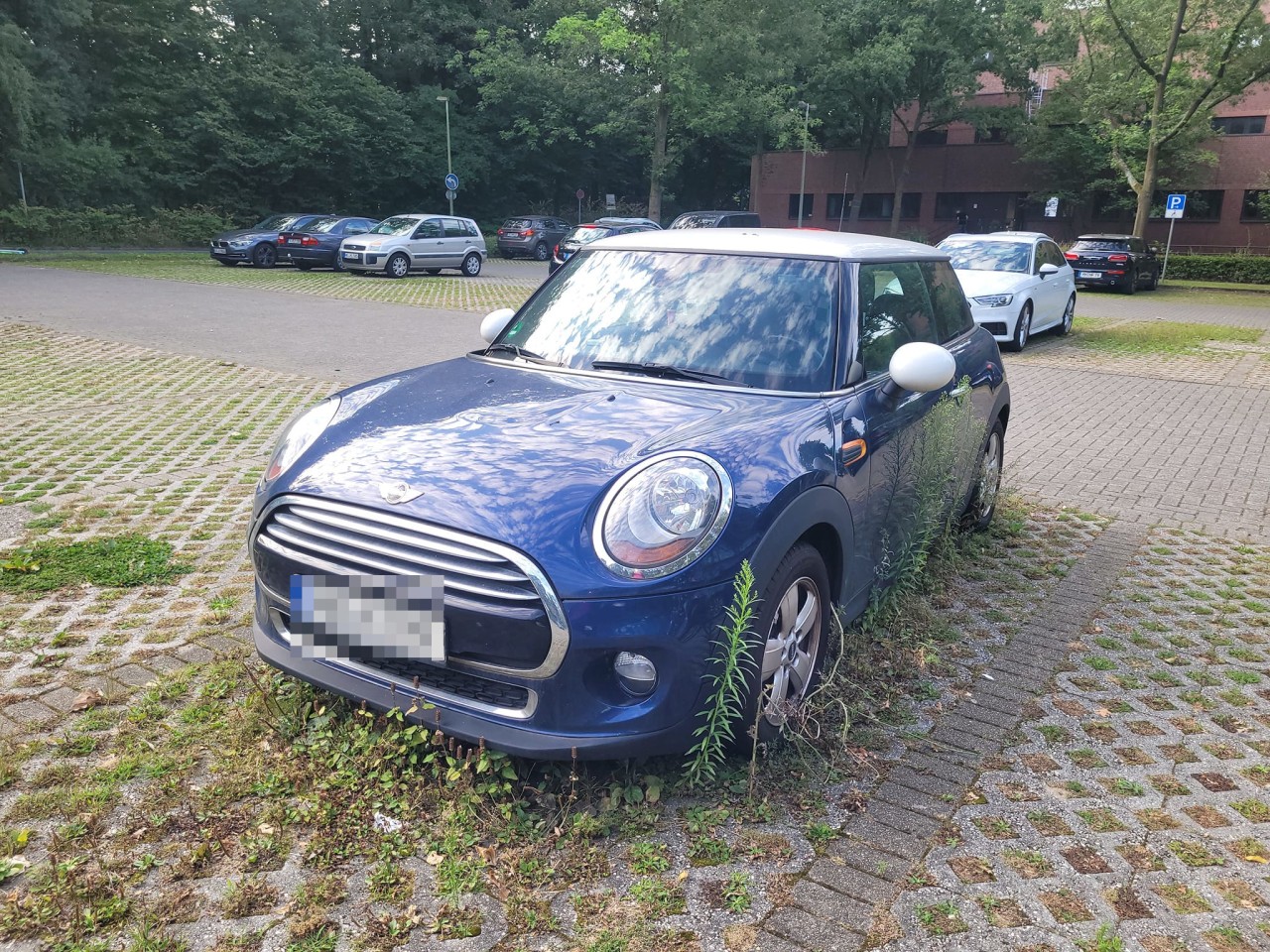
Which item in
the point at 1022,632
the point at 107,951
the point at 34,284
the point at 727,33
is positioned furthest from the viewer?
the point at 727,33

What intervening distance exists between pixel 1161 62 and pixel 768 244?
1272 inches

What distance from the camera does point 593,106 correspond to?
135ft

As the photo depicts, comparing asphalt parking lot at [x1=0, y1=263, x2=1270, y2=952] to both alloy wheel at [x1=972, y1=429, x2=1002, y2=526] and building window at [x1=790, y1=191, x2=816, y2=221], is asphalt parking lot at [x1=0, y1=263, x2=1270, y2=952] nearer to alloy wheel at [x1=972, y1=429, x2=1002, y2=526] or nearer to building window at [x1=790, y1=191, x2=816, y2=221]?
alloy wheel at [x1=972, y1=429, x2=1002, y2=526]

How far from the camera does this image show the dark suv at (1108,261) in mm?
26750

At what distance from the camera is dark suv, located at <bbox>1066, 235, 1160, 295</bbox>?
1053 inches

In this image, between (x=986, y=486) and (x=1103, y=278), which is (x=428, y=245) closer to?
(x=1103, y=278)

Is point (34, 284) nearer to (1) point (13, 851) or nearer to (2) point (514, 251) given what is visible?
(2) point (514, 251)

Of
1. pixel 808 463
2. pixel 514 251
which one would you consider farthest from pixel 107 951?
pixel 514 251

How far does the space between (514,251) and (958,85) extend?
22.2 m

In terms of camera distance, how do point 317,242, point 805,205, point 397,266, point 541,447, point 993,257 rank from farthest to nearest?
point 805,205
point 317,242
point 397,266
point 993,257
point 541,447

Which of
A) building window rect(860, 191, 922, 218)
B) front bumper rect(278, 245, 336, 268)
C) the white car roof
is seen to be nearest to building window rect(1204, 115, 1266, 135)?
building window rect(860, 191, 922, 218)

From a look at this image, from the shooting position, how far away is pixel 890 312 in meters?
4.28

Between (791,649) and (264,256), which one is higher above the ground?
(264,256)

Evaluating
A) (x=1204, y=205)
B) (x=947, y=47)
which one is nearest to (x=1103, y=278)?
(x=947, y=47)
